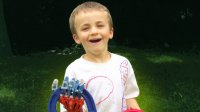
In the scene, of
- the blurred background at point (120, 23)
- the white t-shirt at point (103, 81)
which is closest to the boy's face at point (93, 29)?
the white t-shirt at point (103, 81)

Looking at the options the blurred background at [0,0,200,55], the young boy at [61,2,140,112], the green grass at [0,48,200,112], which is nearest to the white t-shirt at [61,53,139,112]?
the young boy at [61,2,140,112]

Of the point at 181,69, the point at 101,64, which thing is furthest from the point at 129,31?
the point at 101,64

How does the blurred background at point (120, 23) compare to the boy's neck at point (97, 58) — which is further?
the blurred background at point (120, 23)

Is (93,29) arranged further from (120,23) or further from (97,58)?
(120,23)

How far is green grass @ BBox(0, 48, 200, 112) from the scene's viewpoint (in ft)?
26.0

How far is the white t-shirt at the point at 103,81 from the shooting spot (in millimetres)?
3619

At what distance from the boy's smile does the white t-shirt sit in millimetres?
119

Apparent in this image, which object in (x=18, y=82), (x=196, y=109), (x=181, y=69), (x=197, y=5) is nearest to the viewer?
(x=196, y=109)

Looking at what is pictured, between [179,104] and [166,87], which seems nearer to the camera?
[179,104]

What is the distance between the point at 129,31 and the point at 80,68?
10686 mm

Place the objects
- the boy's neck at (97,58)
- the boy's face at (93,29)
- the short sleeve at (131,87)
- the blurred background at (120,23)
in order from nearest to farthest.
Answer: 1. the boy's face at (93,29)
2. the boy's neck at (97,58)
3. the short sleeve at (131,87)
4. the blurred background at (120,23)

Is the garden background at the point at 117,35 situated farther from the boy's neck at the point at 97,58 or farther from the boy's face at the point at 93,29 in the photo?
the boy's face at the point at 93,29

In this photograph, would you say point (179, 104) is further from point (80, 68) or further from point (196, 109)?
point (80, 68)

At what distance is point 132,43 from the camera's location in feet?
46.7
